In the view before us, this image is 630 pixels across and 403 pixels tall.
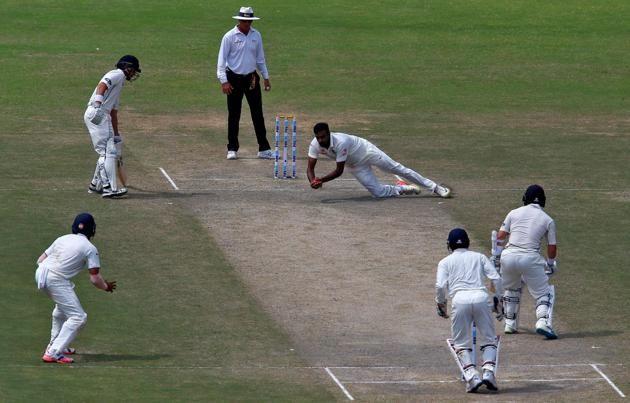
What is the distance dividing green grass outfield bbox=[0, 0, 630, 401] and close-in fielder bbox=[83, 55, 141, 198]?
0.49 meters

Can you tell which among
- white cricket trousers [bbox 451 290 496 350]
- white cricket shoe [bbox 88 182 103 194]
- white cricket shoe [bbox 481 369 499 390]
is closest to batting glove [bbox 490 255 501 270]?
white cricket trousers [bbox 451 290 496 350]

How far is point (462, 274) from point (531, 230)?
1937 millimetres

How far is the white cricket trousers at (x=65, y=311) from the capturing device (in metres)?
16.2

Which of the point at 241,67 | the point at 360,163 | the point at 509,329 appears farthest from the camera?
the point at 241,67

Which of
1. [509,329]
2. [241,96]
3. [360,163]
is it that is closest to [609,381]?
[509,329]

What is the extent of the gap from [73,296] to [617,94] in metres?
19.2

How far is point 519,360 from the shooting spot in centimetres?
1683

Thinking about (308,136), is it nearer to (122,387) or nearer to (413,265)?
(413,265)

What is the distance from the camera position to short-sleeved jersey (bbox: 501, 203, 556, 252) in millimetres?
17625

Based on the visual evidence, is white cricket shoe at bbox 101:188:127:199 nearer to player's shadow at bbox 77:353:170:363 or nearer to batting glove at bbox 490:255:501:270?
player's shadow at bbox 77:353:170:363

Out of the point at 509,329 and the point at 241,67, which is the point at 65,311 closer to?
the point at 509,329

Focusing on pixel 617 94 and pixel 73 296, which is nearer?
pixel 73 296

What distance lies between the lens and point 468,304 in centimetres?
1584

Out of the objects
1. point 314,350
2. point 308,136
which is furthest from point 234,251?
point 308,136
